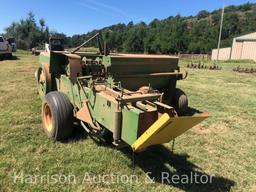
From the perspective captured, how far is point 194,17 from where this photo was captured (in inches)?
5856

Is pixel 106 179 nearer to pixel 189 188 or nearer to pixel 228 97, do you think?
pixel 189 188

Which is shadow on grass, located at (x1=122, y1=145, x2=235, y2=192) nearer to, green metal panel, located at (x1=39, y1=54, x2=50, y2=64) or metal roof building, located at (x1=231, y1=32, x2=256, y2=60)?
green metal panel, located at (x1=39, y1=54, x2=50, y2=64)

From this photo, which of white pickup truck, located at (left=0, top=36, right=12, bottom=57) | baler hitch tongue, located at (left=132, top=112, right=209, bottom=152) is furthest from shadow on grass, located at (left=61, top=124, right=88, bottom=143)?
white pickup truck, located at (left=0, top=36, right=12, bottom=57)

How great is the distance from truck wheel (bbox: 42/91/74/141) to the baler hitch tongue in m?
1.52

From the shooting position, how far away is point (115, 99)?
3.09 meters

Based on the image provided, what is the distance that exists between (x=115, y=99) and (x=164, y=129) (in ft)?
2.16

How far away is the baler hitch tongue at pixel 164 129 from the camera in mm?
2635

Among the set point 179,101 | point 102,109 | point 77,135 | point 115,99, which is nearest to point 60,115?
point 77,135

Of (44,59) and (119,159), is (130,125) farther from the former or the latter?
(44,59)

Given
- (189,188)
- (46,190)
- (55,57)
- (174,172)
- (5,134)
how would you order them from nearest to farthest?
(46,190) → (189,188) → (174,172) → (5,134) → (55,57)

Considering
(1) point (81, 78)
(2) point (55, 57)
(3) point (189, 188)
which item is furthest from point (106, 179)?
(2) point (55, 57)

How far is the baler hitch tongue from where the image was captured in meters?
2.63

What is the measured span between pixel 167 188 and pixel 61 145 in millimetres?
1683

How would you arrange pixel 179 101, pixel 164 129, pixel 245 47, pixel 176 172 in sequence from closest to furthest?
pixel 164 129 → pixel 176 172 → pixel 179 101 → pixel 245 47
